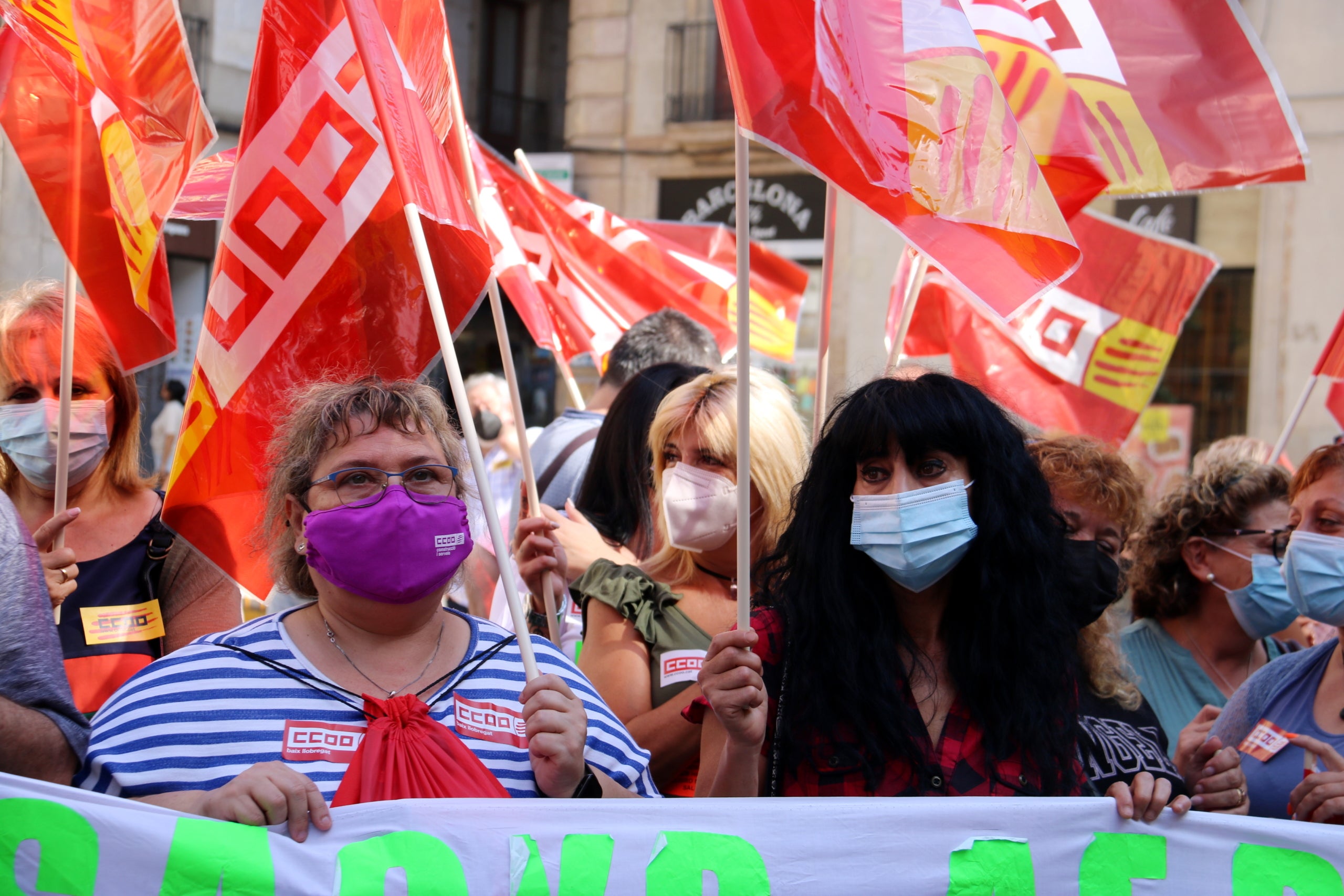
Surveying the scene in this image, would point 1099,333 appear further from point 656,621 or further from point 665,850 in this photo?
point 665,850

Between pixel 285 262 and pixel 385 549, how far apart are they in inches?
38.9

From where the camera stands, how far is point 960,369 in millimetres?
5848

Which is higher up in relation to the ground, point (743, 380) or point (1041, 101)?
point (1041, 101)

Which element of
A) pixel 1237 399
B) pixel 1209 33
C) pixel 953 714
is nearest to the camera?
pixel 953 714

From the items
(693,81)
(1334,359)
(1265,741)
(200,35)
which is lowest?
(1265,741)

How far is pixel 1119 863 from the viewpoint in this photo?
2188 mm

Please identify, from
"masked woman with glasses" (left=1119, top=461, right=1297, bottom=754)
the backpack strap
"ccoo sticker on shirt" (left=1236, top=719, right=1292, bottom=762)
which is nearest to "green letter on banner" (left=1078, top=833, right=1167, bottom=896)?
"ccoo sticker on shirt" (left=1236, top=719, right=1292, bottom=762)

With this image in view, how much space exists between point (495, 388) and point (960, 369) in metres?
2.77

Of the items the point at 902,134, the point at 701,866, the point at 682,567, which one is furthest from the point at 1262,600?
the point at 701,866

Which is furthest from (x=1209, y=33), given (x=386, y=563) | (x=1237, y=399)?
(x=1237, y=399)

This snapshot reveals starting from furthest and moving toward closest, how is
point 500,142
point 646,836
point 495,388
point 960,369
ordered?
point 500,142
point 495,388
point 960,369
point 646,836

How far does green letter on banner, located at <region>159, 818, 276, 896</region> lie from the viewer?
1951 mm

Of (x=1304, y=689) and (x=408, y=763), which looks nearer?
(x=408, y=763)

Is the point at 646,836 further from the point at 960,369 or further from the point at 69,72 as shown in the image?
the point at 960,369
